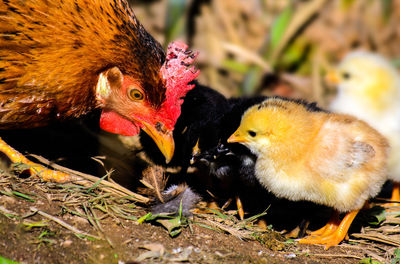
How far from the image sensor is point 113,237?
2.80 metres

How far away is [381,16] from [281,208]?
458 centimetres

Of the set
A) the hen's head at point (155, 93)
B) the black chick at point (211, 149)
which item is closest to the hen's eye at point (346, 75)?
the black chick at point (211, 149)

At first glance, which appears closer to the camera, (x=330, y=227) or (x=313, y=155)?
(x=313, y=155)

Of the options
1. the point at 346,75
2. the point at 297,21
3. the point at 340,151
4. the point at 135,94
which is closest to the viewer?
the point at 340,151

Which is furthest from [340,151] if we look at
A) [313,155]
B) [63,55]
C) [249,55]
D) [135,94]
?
[249,55]

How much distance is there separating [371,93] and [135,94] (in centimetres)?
262

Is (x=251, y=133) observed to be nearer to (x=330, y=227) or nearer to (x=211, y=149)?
(x=211, y=149)

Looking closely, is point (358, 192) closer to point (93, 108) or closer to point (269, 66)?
point (93, 108)

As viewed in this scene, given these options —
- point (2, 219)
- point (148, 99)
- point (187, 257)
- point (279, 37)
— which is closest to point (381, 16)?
point (279, 37)

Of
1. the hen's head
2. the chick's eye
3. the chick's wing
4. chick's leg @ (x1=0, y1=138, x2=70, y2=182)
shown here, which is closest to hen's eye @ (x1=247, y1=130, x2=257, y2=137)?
the chick's wing

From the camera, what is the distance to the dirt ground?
8.57 feet

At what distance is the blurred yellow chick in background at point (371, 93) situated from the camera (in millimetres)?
4336

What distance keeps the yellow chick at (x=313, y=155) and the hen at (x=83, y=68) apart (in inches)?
24.3

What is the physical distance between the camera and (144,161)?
4070 millimetres
